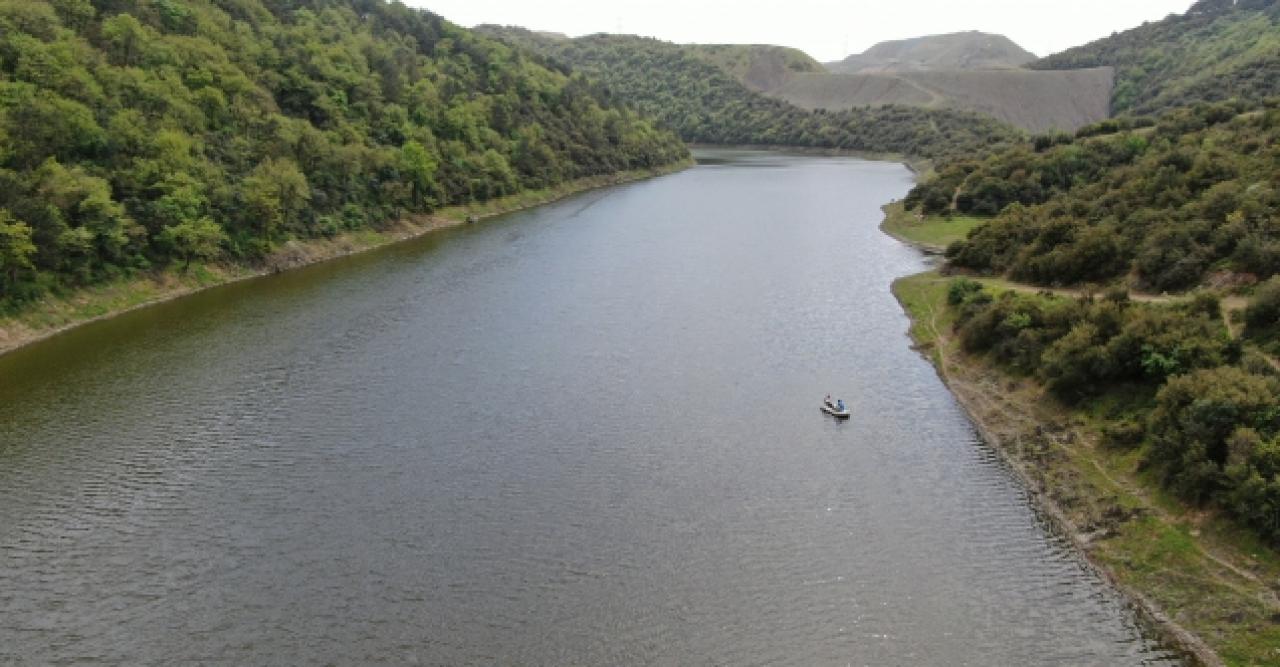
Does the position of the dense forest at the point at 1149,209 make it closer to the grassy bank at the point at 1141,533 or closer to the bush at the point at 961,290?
the bush at the point at 961,290

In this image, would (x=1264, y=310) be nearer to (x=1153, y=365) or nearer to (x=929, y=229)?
(x=1153, y=365)

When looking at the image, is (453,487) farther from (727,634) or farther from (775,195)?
(775,195)

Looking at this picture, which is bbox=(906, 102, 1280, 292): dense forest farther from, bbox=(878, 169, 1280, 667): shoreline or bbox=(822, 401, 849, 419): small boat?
bbox=(822, 401, 849, 419): small boat

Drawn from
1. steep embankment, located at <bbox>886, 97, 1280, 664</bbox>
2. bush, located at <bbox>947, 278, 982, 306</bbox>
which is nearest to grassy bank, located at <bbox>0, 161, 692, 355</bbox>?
steep embankment, located at <bbox>886, 97, 1280, 664</bbox>

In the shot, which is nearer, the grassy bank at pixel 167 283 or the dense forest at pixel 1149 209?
the dense forest at pixel 1149 209

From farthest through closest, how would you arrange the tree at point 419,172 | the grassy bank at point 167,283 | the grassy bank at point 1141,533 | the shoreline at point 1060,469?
the tree at point 419,172
the grassy bank at point 167,283
the shoreline at point 1060,469
the grassy bank at point 1141,533

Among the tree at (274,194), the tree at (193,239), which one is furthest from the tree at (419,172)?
the tree at (193,239)
